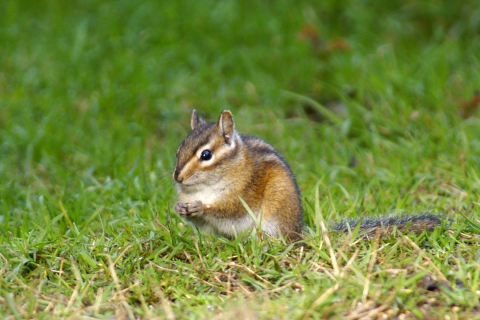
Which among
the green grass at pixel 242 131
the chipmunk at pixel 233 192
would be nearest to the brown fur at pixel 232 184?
the chipmunk at pixel 233 192

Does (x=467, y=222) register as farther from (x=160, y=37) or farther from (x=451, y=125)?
(x=160, y=37)

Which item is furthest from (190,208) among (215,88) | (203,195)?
(215,88)

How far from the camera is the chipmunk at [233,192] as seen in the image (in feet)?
13.4

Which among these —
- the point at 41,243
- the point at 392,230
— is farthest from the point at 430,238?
the point at 41,243

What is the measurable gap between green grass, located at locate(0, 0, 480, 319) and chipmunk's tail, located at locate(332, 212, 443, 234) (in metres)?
0.08

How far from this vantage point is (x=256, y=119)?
22.3 ft

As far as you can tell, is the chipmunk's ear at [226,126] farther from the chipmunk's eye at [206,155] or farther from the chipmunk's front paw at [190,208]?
the chipmunk's front paw at [190,208]

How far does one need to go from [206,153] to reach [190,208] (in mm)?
A: 327

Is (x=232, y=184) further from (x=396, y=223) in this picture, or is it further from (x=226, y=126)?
(x=396, y=223)

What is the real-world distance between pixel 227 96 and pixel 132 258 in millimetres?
3504

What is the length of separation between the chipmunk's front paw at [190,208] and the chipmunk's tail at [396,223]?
75 centimetres

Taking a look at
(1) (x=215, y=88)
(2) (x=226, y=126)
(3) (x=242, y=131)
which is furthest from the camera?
(1) (x=215, y=88)

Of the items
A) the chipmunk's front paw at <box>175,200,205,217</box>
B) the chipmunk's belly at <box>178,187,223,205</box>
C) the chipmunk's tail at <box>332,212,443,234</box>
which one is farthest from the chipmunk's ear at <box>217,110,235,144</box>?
the chipmunk's tail at <box>332,212,443,234</box>

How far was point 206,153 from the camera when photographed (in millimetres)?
4164
